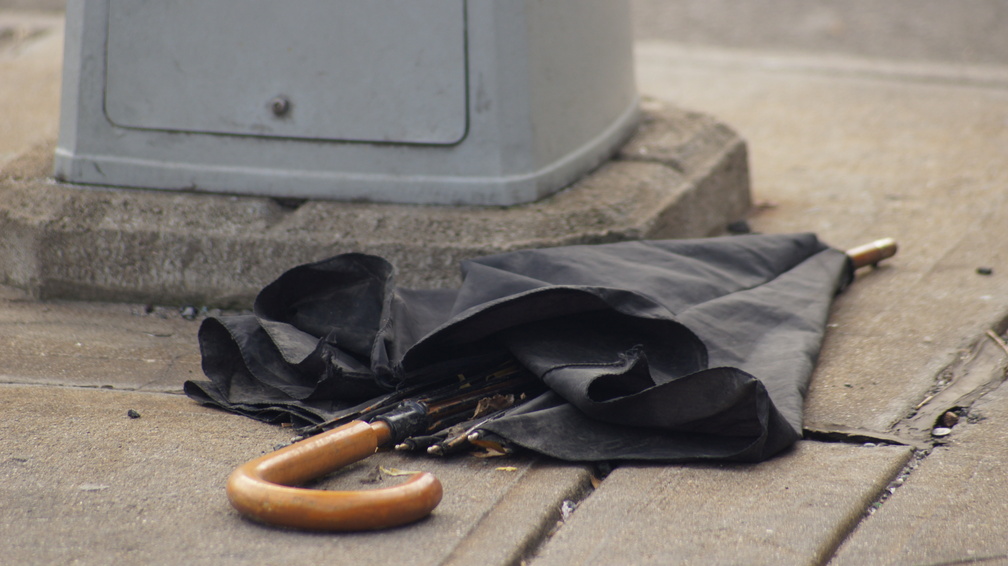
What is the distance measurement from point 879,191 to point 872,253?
0.67 metres

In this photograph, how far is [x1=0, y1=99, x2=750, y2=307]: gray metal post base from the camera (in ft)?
6.88

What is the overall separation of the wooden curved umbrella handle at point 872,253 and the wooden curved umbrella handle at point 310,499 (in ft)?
4.57

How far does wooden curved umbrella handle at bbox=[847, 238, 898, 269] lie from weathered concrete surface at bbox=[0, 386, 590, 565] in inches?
45.4

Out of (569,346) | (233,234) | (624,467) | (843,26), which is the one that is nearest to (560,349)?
(569,346)

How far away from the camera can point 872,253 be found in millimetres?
2295

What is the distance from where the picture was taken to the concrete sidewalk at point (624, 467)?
124 centimetres

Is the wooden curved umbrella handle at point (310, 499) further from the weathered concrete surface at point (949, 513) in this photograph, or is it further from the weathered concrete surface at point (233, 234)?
the weathered concrete surface at point (233, 234)

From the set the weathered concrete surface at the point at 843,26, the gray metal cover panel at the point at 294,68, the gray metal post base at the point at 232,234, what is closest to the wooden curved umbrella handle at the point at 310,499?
the gray metal post base at the point at 232,234

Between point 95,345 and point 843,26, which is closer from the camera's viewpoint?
point 95,345

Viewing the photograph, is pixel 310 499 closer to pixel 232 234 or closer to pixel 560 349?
pixel 560 349

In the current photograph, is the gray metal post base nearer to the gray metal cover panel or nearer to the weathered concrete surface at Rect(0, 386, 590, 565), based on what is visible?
the gray metal cover panel

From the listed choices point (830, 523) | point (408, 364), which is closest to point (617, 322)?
point (408, 364)

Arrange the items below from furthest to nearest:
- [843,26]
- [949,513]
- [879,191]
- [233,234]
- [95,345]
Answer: [843,26]
[879,191]
[233,234]
[95,345]
[949,513]

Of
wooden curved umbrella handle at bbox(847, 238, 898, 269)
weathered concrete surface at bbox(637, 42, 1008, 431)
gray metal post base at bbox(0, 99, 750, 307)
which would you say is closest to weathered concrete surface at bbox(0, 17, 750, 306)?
gray metal post base at bbox(0, 99, 750, 307)
